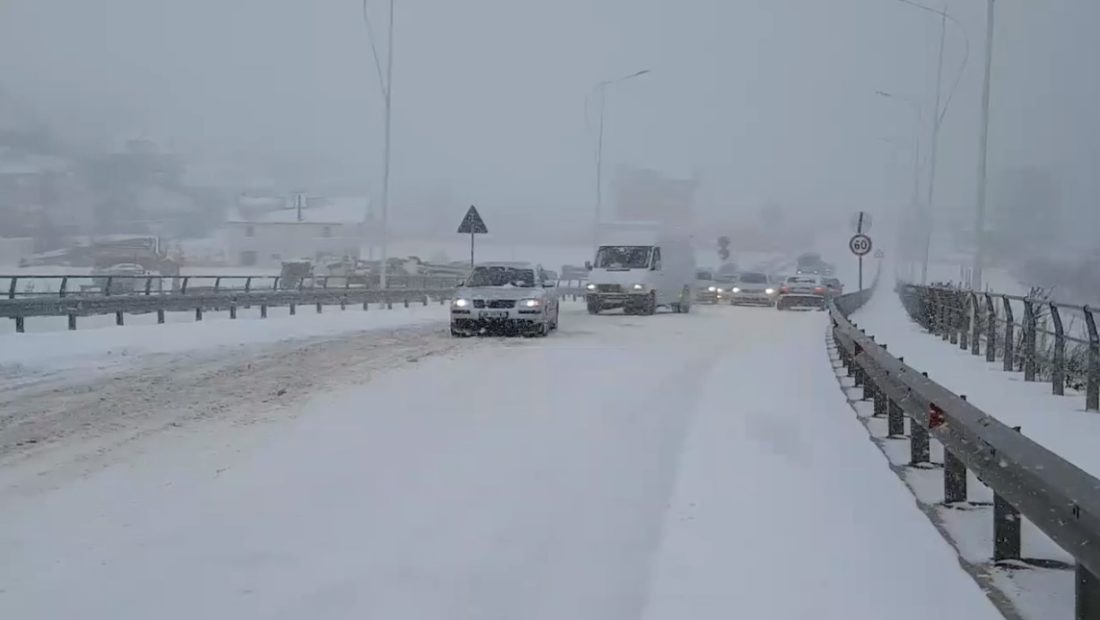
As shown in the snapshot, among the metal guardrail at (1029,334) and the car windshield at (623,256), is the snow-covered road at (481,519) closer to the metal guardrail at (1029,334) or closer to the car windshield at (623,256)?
the metal guardrail at (1029,334)

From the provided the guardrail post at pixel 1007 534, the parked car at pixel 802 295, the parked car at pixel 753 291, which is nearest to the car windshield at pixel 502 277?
the guardrail post at pixel 1007 534

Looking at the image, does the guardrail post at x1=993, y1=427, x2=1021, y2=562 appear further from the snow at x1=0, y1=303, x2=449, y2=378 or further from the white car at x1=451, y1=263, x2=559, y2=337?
the white car at x1=451, y1=263, x2=559, y2=337

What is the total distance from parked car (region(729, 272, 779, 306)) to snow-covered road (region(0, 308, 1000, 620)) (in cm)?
4138

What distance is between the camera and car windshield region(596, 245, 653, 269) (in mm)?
37688

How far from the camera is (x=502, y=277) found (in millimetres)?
25703

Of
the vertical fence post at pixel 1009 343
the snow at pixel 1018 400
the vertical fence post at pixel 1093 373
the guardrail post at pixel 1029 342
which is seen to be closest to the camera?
the snow at pixel 1018 400

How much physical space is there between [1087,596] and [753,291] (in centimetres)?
4997

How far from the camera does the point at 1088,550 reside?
4746 millimetres

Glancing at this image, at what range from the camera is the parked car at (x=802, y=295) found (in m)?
49.4

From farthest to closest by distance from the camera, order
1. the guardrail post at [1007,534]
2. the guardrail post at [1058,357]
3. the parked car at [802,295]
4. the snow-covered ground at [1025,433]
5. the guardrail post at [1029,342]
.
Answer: the parked car at [802,295], the guardrail post at [1029,342], the guardrail post at [1058,357], the guardrail post at [1007,534], the snow-covered ground at [1025,433]

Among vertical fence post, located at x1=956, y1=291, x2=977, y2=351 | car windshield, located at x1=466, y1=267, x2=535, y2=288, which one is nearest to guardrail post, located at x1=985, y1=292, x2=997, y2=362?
vertical fence post, located at x1=956, y1=291, x2=977, y2=351

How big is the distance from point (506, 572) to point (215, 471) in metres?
3.42

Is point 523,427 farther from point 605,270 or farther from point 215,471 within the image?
point 605,270

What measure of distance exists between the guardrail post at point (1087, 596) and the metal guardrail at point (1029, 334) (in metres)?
8.76
